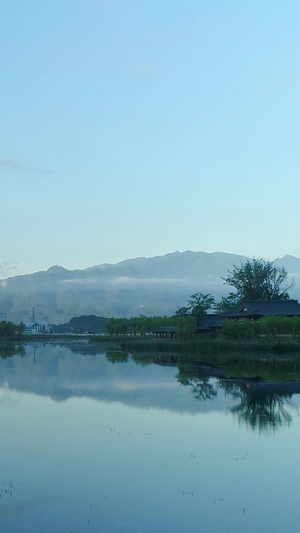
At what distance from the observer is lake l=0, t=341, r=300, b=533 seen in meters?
8.15

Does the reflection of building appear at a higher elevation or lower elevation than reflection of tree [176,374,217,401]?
higher

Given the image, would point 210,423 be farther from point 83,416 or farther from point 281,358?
A: point 281,358

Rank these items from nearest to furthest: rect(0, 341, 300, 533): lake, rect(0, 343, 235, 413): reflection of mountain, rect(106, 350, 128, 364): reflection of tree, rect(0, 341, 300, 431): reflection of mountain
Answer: rect(0, 341, 300, 533): lake → rect(0, 341, 300, 431): reflection of mountain → rect(0, 343, 235, 413): reflection of mountain → rect(106, 350, 128, 364): reflection of tree

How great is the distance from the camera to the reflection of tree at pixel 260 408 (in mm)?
14828

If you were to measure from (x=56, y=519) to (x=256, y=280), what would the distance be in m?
59.1

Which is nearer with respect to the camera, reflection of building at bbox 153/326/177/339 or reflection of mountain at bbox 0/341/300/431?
reflection of mountain at bbox 0/341/300/431

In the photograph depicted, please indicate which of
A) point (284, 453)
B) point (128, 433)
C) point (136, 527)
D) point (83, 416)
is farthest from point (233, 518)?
point (83, 416)

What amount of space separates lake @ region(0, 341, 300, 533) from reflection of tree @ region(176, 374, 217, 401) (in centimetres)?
4

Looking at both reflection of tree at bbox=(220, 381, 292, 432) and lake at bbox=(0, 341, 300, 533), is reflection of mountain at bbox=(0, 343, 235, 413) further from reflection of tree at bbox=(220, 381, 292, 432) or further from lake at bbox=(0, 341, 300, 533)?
reflection of tree at bbox=(220, 381, 292, 432)

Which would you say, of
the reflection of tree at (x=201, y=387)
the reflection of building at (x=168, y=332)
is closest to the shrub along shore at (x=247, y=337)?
the reflection of building at (x=168, y=332)

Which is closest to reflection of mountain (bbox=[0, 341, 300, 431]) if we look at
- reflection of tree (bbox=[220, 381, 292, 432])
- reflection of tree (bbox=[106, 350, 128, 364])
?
reflection of tree (bbox=[220, 381, 292, 432])

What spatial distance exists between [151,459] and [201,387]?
11.2m

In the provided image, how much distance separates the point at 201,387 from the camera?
2238 cm

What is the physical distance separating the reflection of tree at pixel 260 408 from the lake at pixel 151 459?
1.2 inches
